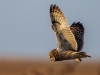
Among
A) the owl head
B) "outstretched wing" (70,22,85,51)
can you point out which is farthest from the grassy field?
the owl head

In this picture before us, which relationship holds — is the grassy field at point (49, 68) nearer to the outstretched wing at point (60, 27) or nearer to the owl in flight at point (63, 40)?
the owl in flight at point (63, 40)

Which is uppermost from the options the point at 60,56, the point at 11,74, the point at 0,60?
the point at 0,60

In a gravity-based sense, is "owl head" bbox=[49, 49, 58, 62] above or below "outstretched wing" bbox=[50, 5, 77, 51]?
below

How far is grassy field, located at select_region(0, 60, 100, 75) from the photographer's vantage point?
2026 centimetres

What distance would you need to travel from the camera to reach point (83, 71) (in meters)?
25.8

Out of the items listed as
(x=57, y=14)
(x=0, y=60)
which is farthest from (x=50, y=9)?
(x=0, y=60)

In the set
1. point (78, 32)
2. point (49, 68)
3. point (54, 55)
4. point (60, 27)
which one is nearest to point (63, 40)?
point (60, 27)

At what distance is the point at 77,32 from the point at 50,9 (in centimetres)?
131

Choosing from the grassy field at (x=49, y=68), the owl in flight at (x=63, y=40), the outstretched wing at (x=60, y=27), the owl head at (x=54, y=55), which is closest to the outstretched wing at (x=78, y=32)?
the owl in flight at (x=63, y=40)

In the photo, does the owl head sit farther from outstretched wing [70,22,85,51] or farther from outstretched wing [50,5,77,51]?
outstretched wing [70,22,85,51]

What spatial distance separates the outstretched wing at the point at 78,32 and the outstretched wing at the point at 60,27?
1.85ft

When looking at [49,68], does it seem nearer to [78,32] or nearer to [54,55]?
[78,32]

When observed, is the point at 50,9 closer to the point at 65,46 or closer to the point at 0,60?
the point at 65,46

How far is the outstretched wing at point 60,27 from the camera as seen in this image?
1265 cm
